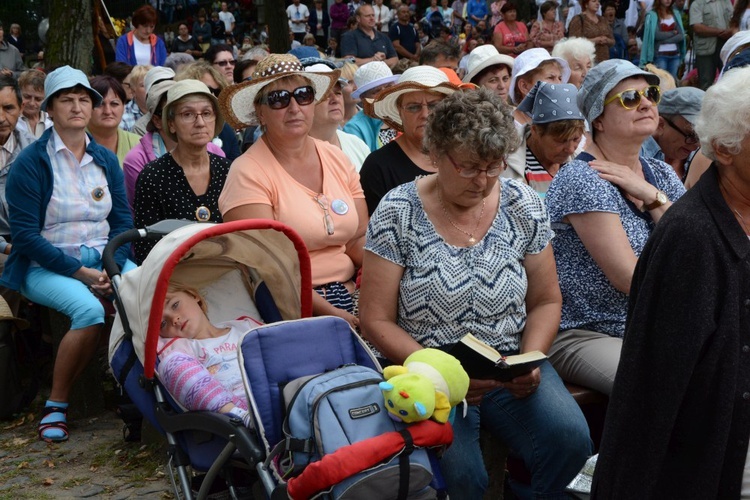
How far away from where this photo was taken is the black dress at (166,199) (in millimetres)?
5496

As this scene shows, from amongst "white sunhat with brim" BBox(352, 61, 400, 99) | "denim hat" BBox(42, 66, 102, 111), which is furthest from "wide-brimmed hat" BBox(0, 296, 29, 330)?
"white sunhat with brim" BBox(352, 61, 400, 99)

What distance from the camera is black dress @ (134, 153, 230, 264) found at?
5496mm

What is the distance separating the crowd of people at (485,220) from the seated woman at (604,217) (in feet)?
0.03

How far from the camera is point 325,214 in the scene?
468 cm

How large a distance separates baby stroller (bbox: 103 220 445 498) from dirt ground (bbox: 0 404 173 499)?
0.78 m

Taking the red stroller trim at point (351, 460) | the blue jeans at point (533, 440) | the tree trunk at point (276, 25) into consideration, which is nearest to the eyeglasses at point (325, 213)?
the blue jeans at point (533, 440)

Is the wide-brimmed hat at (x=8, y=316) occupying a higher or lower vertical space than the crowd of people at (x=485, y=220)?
lower

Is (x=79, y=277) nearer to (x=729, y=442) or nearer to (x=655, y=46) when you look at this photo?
(x=729, y=442)

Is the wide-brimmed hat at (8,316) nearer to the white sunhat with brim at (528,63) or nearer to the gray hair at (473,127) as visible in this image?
the gray hair at (473,127)

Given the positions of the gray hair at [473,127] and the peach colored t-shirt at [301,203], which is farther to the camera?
the peach colored t-shirt at [301,203]

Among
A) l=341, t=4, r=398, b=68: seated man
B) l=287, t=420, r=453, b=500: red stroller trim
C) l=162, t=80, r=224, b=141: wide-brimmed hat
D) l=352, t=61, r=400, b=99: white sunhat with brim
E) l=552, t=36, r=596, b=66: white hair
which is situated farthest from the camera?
l=341, t=4, r=398, b=68: seated man

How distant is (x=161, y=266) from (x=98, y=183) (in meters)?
2.39

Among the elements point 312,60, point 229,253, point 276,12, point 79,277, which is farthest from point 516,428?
point 276,12

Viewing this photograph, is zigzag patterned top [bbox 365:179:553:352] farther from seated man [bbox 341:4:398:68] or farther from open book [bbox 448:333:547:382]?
seated man [bbox 341:4:398:68]
